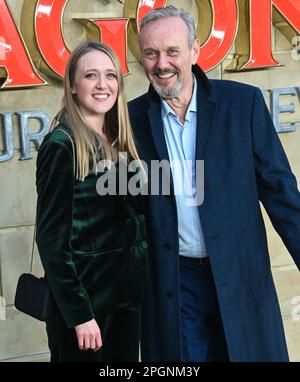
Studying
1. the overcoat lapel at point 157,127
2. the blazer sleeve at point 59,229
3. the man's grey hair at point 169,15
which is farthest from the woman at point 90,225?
the man's grey hair at point 169,15

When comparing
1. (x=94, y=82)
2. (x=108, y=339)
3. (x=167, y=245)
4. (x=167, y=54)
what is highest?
(x=167, y=54)

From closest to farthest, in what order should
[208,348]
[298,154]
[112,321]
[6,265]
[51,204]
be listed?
[51,204] < [112,321] < [208,348] < [6,265] < [298,154]

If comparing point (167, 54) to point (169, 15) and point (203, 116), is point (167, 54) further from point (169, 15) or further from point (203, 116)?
point (203, 116)

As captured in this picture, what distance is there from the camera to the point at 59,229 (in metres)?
2.69

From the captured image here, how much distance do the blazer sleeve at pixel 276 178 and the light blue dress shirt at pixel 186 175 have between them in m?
0.24

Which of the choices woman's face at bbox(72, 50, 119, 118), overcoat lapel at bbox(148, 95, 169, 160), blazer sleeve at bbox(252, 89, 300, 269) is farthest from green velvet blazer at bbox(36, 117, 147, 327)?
blazer sleeve at bbox(252, 89, 300, 269)

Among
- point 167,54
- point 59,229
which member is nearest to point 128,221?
point 59,229

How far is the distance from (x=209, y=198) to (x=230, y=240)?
182mm

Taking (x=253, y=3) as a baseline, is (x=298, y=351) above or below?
below

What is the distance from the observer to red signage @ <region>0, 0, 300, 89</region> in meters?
4.23

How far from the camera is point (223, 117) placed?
2992 mm

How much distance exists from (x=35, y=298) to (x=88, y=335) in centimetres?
25
